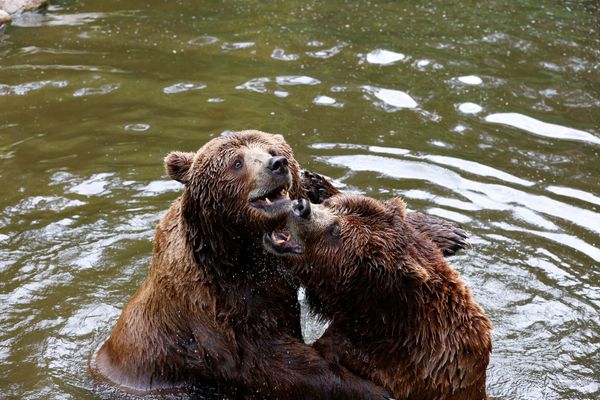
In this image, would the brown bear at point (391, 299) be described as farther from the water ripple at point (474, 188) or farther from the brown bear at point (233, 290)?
the water ripple at point (474, 188)

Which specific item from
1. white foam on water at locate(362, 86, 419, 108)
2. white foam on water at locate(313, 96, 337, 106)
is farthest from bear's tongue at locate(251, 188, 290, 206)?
white foam on water at locate(362, 86, 419, 108)

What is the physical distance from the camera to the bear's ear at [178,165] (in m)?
7.29

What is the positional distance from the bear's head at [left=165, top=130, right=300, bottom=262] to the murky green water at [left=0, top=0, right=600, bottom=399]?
5.59ft

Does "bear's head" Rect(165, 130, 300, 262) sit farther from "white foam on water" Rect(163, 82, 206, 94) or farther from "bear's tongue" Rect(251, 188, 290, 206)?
"white foam on water" Rect(163, 82, 206, 94)

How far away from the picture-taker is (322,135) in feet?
38.7

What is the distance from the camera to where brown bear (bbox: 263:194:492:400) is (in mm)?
6523

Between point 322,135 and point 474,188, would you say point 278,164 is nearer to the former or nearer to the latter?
point 474,188

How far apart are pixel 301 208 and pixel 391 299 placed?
0.90 metres

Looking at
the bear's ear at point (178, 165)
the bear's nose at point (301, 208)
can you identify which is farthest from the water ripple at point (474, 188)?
the bear's nose at point (301, 208)

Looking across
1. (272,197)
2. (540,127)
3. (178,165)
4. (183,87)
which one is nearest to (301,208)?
(272,197)

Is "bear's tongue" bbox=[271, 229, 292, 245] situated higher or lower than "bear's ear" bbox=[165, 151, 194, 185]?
lower

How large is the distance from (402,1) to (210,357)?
11.4 metres

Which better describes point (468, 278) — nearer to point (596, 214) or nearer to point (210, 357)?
point (596, 214)

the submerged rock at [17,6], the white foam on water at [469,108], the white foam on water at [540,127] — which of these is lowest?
the submerged rock at [17,6]
